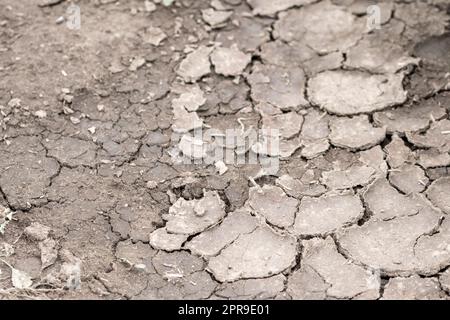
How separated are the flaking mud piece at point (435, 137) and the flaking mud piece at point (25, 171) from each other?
5.49ft

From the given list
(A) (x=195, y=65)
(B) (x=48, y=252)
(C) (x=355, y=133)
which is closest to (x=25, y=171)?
(B) (x=48, y=252)

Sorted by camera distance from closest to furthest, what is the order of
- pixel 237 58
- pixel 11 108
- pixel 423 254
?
1. pixel 423 254
2. pixel 11 108
3. pixel 237 58

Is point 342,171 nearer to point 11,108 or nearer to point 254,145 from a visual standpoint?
point 254,145

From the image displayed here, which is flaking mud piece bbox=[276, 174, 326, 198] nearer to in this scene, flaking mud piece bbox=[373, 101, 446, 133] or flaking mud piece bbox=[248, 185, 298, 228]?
flaking mud piece bbox=[248, 185, 298, 228]

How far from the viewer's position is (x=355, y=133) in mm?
3494

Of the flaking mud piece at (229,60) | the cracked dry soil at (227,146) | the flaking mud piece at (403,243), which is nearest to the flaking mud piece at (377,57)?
the cracked dry soil at (227,146)

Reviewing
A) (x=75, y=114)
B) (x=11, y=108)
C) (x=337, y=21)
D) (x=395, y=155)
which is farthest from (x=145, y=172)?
(x=337, y=21)

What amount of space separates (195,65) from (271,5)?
68 cm

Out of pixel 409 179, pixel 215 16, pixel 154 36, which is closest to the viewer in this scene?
pixel 409 179

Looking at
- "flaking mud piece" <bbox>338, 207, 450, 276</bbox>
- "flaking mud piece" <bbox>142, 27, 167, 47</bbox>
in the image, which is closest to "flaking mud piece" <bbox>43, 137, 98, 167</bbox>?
"flaking mud piece" <bbox>142, 27, 167, 47</bbox>

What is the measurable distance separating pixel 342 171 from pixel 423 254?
57 centimetres

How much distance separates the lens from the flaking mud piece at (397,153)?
11.0 feet

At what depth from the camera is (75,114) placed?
11.8ft

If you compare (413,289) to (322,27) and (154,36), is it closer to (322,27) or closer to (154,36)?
(322,27)
